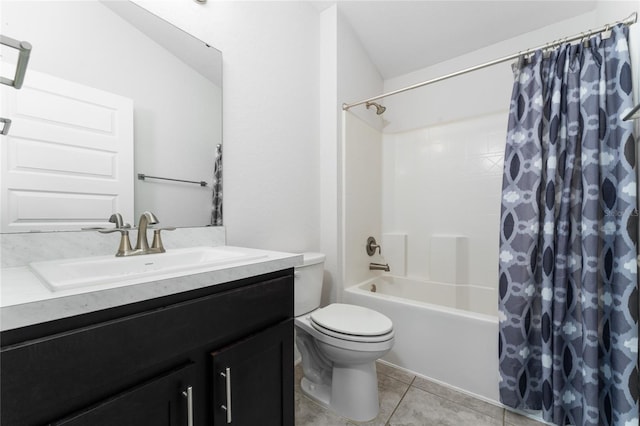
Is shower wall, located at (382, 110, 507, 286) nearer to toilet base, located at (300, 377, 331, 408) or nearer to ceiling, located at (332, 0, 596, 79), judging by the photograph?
ceiling, located at (332, 0, 596, 79)

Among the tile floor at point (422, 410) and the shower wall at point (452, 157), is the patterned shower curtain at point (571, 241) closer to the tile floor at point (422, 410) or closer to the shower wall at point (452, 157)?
the tile floor at point (422, 410)

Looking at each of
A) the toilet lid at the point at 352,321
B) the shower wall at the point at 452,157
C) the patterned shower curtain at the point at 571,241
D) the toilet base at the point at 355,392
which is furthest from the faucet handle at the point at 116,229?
the shower wall at the point at 452,157

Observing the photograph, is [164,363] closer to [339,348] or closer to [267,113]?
[339,348]

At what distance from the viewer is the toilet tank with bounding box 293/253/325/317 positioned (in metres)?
1.52

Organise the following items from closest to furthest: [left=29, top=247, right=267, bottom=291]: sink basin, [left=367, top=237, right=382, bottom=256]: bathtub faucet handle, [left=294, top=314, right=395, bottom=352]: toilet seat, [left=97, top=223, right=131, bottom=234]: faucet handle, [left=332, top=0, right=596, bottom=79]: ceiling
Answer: [left=29, top=247, right=267, bottom=291]: sink basin → [left=97, top=223, right=131, bottom=234]: faucet handle → [left=294, top=314, right=395, bottom=352]: toilet seat → [left=332, top=0, right=596, bottom=79]: ceiling → [left=367, top=237, right=382, bottom=256]: bathtub faucet handle

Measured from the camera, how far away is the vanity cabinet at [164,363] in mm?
479

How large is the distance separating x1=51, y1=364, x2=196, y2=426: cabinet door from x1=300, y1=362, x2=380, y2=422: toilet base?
0.90m

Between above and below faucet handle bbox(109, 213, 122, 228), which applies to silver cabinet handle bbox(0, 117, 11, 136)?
above

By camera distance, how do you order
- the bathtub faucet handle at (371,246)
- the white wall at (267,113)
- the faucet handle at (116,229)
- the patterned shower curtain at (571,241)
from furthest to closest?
1. the bathtub faucet handle at (371,246)
2. the white wall at (267,113)
3. the patterned shower curtain at (571,241)
4. the faucet handle at (116,229)

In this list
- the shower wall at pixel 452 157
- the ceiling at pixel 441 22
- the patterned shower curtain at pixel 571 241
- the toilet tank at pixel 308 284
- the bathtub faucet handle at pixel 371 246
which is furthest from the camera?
the bathtub faucet handle at pixel 371 246

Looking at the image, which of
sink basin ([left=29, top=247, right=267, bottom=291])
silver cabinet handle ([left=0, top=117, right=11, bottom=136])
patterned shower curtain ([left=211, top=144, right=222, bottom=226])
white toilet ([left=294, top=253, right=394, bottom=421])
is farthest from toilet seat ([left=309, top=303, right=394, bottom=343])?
silver cabinet handle ([left=0, top=117, right=11, bottom=136])

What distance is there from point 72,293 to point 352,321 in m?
1.16

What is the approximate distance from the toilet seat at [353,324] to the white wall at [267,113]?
0.49 m

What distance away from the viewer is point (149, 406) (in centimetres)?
61
